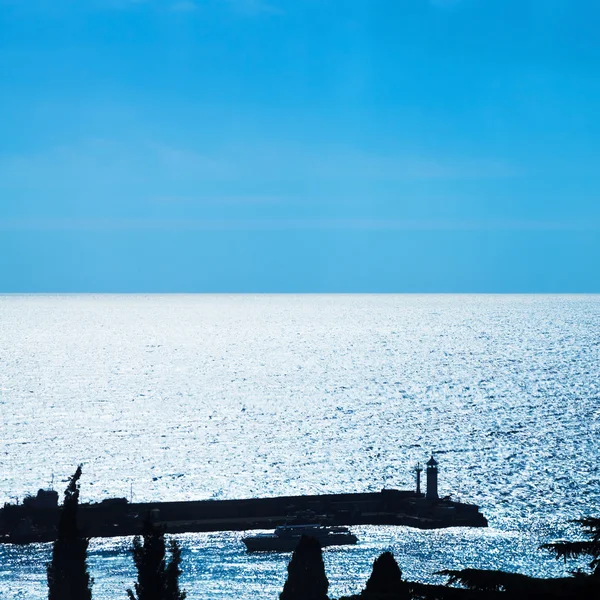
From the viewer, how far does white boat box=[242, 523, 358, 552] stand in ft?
180

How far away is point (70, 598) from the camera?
31062mm

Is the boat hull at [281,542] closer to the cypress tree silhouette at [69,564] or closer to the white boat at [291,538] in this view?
the white boat at [291,538]

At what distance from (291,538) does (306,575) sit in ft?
81.5

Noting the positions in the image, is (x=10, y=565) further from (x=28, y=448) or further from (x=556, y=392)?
(x=556, y=392)

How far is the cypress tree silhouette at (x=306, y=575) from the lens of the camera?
1230 inches

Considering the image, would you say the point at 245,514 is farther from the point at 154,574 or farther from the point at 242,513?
the point at 154,574

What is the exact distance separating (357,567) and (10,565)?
1771 cm

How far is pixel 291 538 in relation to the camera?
55.8 meters

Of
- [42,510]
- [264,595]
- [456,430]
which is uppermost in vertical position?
[456,430]

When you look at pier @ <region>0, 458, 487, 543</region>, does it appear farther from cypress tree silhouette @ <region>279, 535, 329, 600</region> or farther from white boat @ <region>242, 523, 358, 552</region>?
cypress tree silhouette @ <region>279, 535, 329, 600</region>

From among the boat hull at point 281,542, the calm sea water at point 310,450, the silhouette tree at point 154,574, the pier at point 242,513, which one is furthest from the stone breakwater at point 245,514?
the silhouette tree at point 154,574

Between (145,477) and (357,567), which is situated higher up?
(145,477)

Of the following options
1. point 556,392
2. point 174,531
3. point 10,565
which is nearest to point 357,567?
point 174,531

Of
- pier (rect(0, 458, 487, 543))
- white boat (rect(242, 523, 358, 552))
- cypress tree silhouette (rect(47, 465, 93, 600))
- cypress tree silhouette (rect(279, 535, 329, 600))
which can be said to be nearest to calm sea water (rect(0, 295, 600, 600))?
white boat (rect(242, 523, 358, 552))
